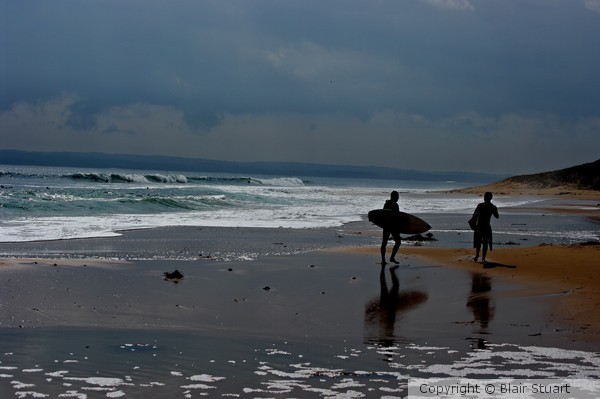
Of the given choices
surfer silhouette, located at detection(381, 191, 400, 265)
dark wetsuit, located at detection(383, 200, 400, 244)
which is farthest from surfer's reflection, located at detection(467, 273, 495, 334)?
dark wetsuit, located at detection(383, 200, 400, 244)

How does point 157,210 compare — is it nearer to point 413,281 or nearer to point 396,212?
point 396,212

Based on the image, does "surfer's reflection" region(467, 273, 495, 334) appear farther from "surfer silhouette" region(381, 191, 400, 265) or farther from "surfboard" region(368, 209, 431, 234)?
"surfboard" region(368, 209, 431, 234)

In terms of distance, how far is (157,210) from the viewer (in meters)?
35.3

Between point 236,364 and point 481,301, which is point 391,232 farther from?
point 236,364

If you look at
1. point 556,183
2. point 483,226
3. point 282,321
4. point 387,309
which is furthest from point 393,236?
point 556,183

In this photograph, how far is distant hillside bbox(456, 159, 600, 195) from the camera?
3108 inches

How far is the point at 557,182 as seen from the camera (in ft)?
283

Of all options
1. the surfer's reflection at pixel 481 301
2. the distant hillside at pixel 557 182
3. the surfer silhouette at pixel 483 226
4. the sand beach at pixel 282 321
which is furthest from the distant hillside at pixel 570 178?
the surfer's reflection at pixel 481 301

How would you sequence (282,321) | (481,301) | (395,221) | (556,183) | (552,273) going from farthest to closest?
1. (556,183)
2. (395,221)
3. (552,273)
4. (481,301)
5. (282,321)

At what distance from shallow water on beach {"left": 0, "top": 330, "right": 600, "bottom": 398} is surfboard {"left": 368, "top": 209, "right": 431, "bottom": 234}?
765 cm

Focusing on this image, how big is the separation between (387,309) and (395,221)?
563 cm

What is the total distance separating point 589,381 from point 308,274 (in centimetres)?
766

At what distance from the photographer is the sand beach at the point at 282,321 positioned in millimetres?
6996

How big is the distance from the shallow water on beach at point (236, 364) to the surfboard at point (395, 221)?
765 centimetres
